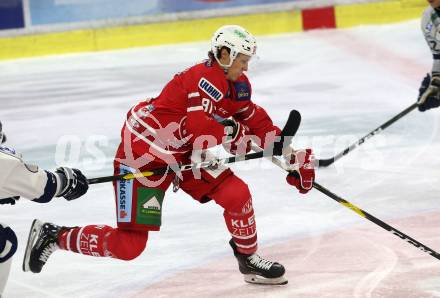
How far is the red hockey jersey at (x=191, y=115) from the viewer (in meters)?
3.34

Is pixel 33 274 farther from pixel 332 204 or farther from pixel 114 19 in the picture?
pixel 114 19

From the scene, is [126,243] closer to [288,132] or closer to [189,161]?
[189,161]

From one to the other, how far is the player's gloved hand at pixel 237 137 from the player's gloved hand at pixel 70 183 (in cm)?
63

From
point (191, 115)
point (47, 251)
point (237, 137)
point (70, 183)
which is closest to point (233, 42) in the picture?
point (191, 115)

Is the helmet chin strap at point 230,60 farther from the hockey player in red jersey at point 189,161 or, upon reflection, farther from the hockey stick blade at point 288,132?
the hockey stick blade at point 288,132

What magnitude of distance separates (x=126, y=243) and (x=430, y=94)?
232cm

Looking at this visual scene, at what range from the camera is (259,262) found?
3520 millimetres

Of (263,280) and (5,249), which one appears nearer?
(5,249)

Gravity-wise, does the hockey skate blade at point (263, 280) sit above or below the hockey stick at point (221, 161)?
below

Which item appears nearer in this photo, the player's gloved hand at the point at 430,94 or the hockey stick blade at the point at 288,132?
the hockey stick blade at the point at 288,132

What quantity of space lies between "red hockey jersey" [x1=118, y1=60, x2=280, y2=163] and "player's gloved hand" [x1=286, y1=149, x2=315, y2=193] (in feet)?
0.52

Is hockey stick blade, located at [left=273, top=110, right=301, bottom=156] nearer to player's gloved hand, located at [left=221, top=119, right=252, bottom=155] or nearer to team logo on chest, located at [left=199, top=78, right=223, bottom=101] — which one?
player's gloved hand, located at [left=221, top=119, right=252, bottom=155]

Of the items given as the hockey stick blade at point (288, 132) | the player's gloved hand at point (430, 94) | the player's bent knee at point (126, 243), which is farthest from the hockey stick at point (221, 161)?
the player's gloved hand at point (430, 94)

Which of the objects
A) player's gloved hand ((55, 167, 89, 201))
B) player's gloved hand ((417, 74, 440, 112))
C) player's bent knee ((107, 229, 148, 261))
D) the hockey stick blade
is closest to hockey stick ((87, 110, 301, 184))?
the hockey stick blade
